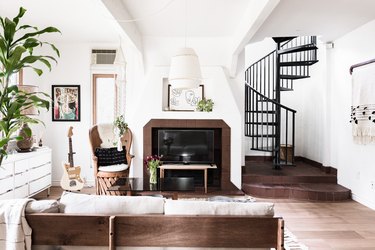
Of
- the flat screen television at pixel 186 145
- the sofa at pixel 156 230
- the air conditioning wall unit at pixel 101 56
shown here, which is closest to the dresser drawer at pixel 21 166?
the flat screen television at pixel 186 145

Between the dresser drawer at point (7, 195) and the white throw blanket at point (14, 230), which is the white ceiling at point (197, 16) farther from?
the dresser drawer at point (7, 195)

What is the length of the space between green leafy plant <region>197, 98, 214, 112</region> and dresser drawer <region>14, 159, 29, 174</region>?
2.96m

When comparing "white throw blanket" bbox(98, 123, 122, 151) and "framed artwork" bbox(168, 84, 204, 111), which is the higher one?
"framed artwork" bbox(168, 84, 204, 111)

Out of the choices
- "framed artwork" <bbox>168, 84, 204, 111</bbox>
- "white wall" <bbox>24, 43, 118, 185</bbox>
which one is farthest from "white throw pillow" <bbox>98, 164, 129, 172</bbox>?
"framed artwork" <bbox>168, 84, 204, 111</bbox>

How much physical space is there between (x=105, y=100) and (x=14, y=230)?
4191 mm

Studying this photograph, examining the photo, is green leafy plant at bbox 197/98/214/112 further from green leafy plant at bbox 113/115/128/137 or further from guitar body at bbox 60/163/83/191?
guitar body at bbox 60/163/83/191

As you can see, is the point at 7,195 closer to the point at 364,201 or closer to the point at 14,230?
the point at 14,230

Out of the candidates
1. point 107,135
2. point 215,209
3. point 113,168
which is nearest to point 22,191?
point 113,168

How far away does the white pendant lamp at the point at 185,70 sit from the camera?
3113 mm

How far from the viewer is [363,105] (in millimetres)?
4273

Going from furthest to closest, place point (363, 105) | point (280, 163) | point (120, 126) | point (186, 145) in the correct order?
1. point (280, 163)
2. point (186, 145)
3. point (120, 126)
4. point (363, 105)

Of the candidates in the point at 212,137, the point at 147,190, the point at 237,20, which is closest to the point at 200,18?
the point at 237,20

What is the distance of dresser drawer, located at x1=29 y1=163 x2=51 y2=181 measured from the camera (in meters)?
4.30

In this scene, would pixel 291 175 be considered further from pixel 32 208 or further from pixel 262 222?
pixel 32 208
